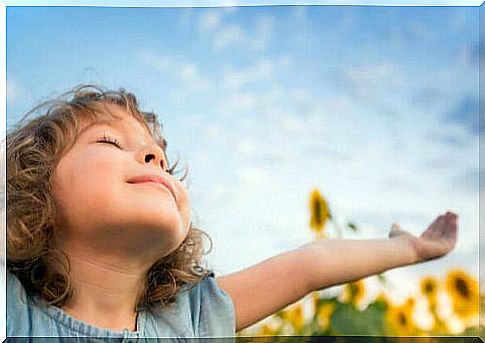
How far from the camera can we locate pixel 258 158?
359cm

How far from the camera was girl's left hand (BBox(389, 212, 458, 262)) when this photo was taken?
3.61 metres

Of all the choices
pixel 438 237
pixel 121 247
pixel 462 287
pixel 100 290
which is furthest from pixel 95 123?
pixel 462 287

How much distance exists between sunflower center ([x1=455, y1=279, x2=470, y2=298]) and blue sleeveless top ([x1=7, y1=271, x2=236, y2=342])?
0.67 m

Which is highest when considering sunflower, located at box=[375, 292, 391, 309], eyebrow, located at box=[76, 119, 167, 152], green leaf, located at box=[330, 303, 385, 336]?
eyebrow, located at box=[76, 119, 167, 152]

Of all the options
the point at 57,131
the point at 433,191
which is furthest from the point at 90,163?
A: the point at 433,191

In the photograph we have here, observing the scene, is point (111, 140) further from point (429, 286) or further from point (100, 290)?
point (429, 286)

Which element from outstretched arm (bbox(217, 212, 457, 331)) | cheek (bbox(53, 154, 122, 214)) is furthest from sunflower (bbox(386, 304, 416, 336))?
cheek (bbox(53, 154, 122, 214))

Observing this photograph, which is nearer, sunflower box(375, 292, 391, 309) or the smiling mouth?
the smiling mouth

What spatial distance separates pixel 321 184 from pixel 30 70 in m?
0.92

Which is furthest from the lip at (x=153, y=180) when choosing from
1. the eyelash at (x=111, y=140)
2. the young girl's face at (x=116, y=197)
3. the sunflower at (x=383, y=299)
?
the sunflower at (x=383, y=299)

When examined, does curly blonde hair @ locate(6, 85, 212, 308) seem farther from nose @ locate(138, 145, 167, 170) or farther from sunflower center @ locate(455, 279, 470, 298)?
sunflower center @ locate(455, 279, 470, 298)

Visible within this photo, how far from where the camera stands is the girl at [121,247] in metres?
3.47

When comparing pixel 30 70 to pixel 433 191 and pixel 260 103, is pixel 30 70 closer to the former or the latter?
pixel 260 103

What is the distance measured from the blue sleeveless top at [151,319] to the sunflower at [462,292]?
650 millimetres
